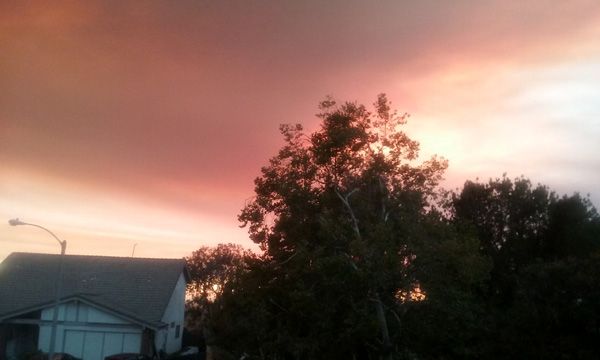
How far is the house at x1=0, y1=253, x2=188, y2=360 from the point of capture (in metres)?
35.1

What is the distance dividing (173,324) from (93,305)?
349 inches

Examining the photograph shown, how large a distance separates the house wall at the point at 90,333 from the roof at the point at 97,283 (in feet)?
3.13

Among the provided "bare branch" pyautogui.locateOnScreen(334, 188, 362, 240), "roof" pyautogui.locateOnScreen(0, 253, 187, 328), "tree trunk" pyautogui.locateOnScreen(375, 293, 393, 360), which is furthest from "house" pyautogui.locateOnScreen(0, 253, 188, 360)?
"tree trunk" pyautogui.locateOnScreen(375, 293, 393, 360)

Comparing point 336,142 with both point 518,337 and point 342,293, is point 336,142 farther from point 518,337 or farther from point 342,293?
point 518,337

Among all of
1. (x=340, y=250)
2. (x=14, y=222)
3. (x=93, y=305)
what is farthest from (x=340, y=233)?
(x=93, y=305)

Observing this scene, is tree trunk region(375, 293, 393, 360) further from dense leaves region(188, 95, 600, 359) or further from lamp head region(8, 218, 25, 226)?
lamp head region(8, 218, 25, 226)

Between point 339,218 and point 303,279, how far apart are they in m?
3.02

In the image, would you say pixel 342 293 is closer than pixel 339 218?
Yes

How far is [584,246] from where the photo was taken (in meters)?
30.2

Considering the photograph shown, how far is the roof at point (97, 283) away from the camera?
3619 cm

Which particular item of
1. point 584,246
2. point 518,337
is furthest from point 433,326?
point 584,246

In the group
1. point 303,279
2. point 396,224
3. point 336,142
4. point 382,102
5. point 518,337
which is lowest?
point 518,337

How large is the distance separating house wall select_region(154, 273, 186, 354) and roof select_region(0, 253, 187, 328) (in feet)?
4.23

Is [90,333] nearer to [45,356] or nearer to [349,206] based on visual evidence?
[45,356]
